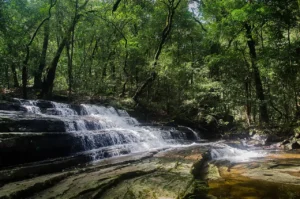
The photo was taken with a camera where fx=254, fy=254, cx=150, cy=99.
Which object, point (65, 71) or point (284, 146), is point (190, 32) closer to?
point (65, 71)

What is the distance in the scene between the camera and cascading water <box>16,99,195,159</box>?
984 cm

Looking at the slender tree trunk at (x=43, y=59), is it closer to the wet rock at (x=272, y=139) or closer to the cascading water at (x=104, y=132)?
the cascading water at (x=104, y=132)

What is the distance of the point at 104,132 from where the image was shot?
421 inches

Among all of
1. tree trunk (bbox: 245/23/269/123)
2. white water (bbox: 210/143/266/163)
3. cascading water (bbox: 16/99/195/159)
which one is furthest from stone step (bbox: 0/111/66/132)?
tree trunk (bbox: 245/23/269/123)

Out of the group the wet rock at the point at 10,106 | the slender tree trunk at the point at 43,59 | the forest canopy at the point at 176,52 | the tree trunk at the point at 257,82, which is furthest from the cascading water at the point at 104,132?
the slender tree trunk at the point at 43,59

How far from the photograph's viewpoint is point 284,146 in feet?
39.4

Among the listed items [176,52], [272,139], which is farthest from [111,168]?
[176,52]

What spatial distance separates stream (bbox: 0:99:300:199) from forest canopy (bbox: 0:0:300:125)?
5332 millimetres

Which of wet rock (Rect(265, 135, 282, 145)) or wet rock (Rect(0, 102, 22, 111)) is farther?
wet rock (Rect(265, 135, 282, 145))

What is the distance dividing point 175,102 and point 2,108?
12.4 m

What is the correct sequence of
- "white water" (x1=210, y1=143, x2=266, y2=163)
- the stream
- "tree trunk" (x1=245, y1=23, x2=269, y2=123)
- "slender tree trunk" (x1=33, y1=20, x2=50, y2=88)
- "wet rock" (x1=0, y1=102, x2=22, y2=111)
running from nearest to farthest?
1. the stream
2. "white water" (x1=210, y1=143, x2=266, y2=163)
3. "wet rock" (x1=0, y1=102, x2=22, y2=111)
4. "tree trunk" (x1=245, y1=23, x2=269, y2=123)
5. "slender tree trunk" (x1=33, y1=20, x2=50, y2=88)

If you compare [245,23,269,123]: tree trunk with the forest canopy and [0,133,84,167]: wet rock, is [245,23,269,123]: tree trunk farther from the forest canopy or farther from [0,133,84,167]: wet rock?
[0,133,84,167]: wet rock

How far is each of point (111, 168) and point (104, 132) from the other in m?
4.01

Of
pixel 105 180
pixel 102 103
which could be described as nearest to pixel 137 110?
pixel 102 103
